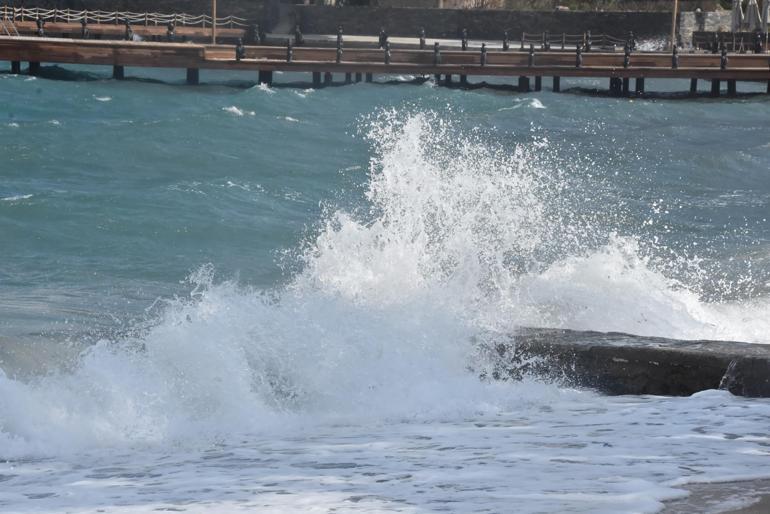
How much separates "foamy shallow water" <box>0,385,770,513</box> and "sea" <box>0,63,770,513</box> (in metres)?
0.02

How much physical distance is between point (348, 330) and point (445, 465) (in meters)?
2.15

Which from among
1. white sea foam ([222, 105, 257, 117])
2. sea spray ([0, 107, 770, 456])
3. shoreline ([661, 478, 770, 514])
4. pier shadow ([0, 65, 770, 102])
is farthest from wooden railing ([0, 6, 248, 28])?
shoreline ([661, 478, 770, 514])

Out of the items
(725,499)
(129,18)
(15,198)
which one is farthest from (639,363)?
(129,18)

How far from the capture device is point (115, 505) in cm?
533

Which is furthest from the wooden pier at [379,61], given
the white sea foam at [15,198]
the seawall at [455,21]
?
the white sea foam at [15,198]

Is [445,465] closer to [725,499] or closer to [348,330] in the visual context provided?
[725,499]

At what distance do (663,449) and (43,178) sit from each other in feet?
46.5

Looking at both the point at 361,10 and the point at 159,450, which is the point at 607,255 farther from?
the point at 361,10

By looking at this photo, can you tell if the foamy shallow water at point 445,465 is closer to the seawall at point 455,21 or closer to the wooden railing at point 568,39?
the wooden railing at point 568,39

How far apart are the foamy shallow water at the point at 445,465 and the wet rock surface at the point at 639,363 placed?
135 millimetres

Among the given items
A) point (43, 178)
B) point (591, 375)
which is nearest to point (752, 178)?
point (43, 178)

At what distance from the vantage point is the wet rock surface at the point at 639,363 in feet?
22.9

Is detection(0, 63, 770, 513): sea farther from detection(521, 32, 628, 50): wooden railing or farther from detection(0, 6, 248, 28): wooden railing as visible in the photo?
detection(521, 32, 628, 50): wooden railing

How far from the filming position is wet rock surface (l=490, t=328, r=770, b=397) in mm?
6980
